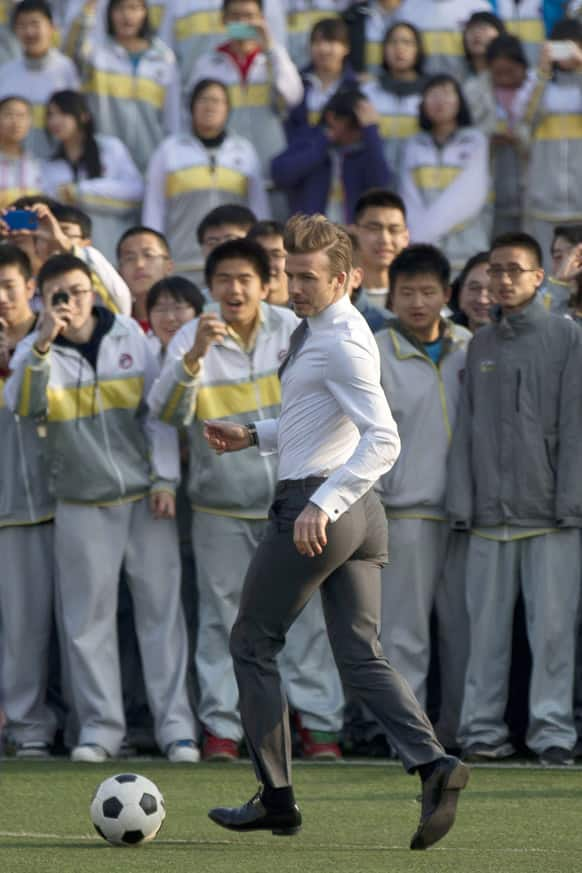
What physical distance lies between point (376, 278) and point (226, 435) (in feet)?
12.2

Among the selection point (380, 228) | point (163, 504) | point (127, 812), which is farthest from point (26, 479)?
point (127, 812)

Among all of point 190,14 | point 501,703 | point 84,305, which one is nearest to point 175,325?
point 84,305

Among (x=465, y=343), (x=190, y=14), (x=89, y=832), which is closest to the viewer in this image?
(x=89, y=832)

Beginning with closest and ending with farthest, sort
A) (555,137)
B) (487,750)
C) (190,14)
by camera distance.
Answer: (487,750), (555,137), (190,14)

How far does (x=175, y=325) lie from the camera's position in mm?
10328

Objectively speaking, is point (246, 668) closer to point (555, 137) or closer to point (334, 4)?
point (555, 137)

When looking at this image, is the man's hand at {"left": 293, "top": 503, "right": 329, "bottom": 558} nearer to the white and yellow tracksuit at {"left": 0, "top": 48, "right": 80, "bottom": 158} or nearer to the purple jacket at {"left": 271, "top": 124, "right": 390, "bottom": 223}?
the purple jacket at {"left": 271, "top": 124, "right": 390, "bottom": 223}

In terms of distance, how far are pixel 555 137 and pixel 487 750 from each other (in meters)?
5.76

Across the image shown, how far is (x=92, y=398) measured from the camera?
9.75 metres

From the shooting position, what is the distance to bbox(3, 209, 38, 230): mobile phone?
34.9 feet

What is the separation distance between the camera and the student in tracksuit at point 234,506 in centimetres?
980

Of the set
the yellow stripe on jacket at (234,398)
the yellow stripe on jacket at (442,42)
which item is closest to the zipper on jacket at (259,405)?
the yellow stripe on jacket at (234,398)

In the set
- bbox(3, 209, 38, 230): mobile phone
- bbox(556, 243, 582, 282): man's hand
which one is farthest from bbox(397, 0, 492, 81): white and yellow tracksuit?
bbox(3, 209, 38, 230): mobile phone

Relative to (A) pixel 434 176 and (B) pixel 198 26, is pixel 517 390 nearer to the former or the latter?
(A) pixel 434 176
